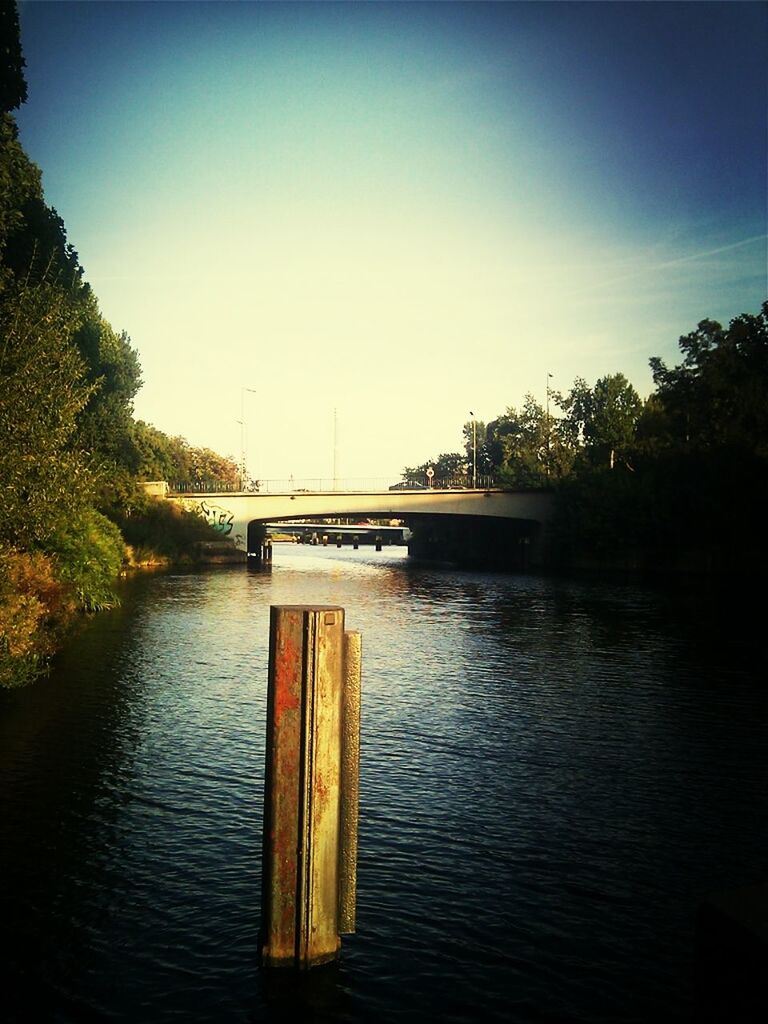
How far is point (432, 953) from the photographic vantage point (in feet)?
28.8

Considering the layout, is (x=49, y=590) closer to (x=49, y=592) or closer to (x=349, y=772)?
(x=49, y=592)

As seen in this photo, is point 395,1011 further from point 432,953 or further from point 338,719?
point 338,719

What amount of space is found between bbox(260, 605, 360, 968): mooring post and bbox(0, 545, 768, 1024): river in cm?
75

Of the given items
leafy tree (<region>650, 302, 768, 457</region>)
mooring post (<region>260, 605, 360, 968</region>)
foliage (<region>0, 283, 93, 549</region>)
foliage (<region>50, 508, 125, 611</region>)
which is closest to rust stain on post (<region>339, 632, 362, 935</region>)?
mooring post (<region>260, 605, 360, 968</region>)

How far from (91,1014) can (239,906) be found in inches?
86.4

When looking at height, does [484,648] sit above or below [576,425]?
below

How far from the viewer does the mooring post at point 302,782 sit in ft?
23.3

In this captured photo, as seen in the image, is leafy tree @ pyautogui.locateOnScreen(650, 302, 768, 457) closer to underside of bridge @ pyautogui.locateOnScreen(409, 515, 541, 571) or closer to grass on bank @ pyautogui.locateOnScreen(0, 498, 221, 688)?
underside of bridge @ pyautogui.locateOnScreen(409, 515, 541, 571)

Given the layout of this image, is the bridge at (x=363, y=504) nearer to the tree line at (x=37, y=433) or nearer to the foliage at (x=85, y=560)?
the tree line at (x=37, y=433)

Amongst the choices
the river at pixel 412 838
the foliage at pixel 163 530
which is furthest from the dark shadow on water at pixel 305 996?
the foliage at pixel 163 530

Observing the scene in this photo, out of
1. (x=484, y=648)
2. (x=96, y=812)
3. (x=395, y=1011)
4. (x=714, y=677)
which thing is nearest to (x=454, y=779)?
(x=96, y=812)

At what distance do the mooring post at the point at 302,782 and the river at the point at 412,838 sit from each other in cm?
75

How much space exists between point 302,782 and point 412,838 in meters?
5.22

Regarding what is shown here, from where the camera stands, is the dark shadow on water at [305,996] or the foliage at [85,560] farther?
the foliage at [85,560]
